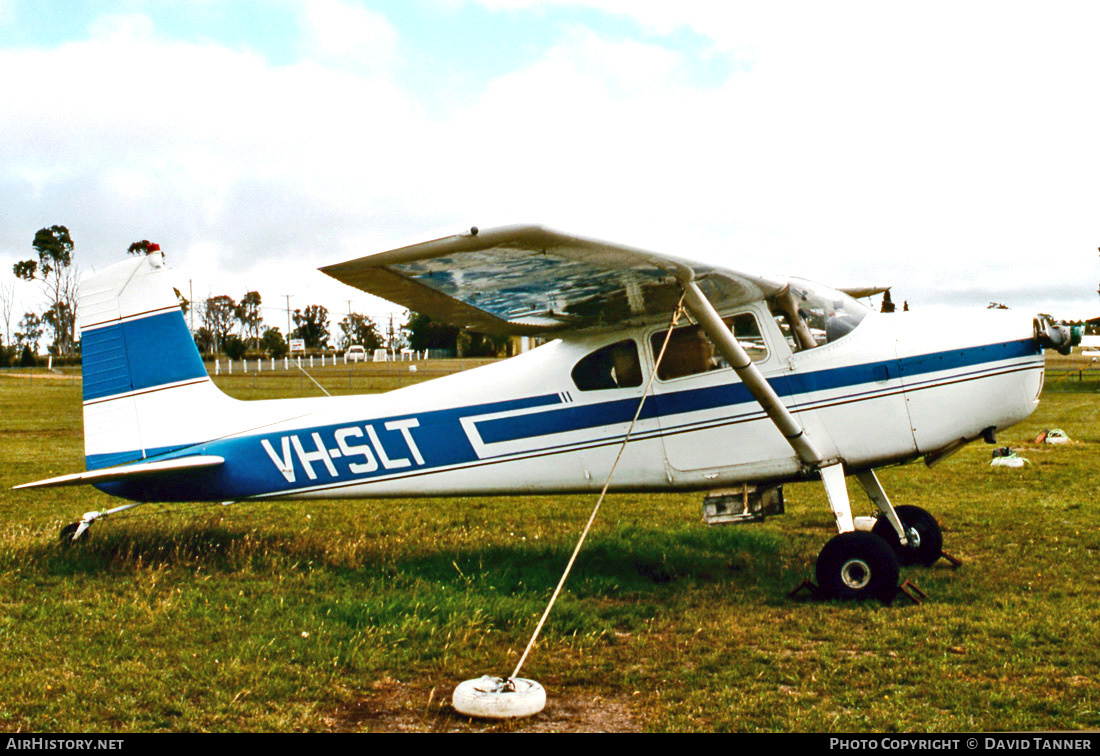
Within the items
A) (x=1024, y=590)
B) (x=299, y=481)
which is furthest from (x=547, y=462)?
(x=1024, y=590)

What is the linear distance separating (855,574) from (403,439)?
3643 mm

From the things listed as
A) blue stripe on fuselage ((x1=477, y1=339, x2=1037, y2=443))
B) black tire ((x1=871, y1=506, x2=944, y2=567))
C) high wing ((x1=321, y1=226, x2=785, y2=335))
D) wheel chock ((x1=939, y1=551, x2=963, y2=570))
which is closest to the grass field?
wheel chock ((x1=939, y1=551, x2=963, y2=570))

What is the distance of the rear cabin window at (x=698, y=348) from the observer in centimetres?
660

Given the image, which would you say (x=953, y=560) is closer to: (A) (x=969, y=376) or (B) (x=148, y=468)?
(A) (x=969, y=376)

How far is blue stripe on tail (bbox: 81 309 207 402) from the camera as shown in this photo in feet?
24.3

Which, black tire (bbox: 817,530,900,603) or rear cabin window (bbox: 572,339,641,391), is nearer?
black tire (bbox: 817,530,900,603)

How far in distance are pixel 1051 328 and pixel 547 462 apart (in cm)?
391

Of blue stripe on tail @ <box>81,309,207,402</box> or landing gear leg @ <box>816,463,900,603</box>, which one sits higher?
blue stripe on tail @ <box>81,309,207,402</box>

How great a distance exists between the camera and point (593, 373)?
6875 mm

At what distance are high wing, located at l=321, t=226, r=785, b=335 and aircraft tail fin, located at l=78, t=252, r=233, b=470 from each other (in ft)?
8.57

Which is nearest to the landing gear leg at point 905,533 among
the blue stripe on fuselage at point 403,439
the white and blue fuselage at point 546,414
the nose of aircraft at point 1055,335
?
the white and blue fuselage at point 546,414

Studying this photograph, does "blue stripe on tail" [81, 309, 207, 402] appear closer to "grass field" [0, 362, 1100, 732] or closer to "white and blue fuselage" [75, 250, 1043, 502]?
"white and blue fuselage" [75, 250, 1043, 502]

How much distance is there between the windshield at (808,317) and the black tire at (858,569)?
58.9 inches

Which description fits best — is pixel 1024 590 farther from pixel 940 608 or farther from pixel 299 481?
pixel 299 481
